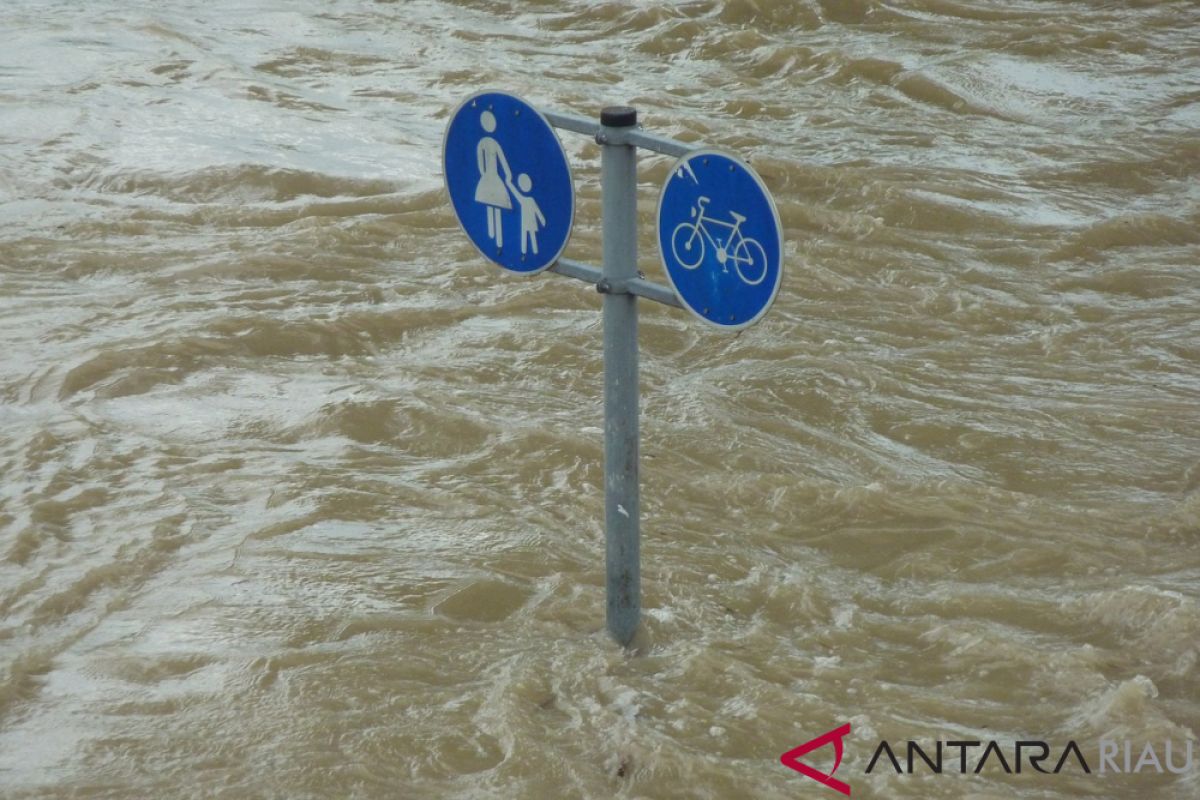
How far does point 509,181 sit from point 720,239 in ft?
1.72

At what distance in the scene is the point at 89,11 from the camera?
9.55m

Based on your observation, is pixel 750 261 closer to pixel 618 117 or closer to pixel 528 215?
pixel 618 117

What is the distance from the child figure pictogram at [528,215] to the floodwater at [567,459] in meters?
0.96

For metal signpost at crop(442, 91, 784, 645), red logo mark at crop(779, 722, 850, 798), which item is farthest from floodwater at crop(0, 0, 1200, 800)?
metal signpost at crop(442, 91, 784, 645)

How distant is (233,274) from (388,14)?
483 cm

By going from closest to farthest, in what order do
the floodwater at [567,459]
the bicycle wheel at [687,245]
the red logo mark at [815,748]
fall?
the bicycle wheel at [687,245] → the red logo mark at [815,748] → the floodwater at [567,459]

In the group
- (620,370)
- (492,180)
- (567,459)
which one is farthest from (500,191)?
(567,459)

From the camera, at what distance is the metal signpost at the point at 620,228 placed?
2.48 meters

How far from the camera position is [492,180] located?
2.85 m

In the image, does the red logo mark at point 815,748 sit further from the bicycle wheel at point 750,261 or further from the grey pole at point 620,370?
the bicycle wheel at point 750,261

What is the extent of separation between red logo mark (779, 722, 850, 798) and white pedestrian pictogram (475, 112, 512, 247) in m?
1.20

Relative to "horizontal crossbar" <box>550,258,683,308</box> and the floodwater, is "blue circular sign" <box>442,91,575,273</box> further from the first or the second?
the floodwater

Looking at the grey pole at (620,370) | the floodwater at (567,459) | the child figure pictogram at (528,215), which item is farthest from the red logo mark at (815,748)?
the child figure pictogram at (528,215)

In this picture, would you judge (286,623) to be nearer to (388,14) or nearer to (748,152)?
(748,152)
